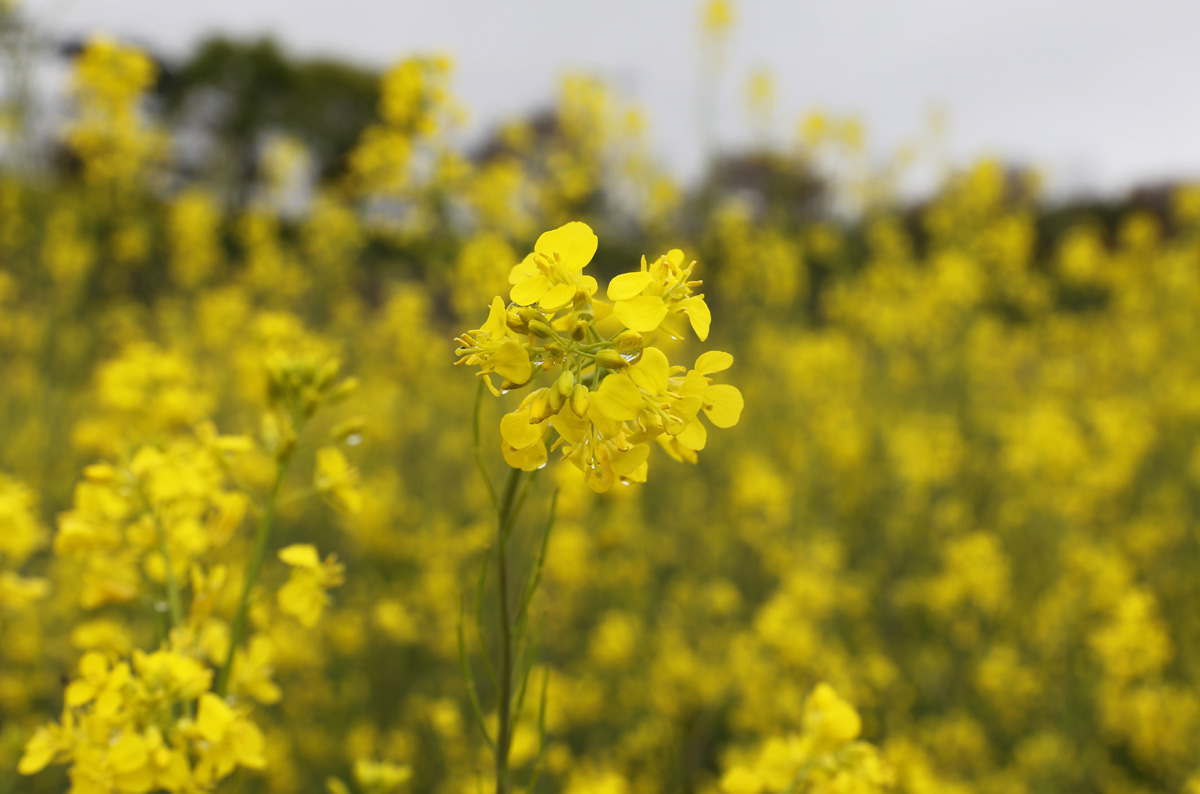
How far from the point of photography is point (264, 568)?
449 centimetres

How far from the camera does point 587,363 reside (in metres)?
0.89

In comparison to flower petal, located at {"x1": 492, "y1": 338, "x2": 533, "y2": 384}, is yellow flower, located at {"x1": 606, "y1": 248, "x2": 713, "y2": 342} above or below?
above

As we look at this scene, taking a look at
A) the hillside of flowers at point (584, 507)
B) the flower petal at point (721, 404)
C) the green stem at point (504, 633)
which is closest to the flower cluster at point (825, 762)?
the hillside of flowers at point (584, 507)

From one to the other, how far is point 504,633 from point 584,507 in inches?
107

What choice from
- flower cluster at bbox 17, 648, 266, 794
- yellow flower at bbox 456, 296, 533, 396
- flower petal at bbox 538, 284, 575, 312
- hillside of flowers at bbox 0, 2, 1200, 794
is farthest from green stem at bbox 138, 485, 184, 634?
flower petal at bbox 538, 284, 575, 312

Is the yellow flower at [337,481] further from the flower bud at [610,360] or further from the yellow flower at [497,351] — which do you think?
the flower bud at [610,360]

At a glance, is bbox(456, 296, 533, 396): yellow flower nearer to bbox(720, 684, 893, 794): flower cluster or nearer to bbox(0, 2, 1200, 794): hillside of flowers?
bbox(0, 2, 1200, 794): hillside of flowers

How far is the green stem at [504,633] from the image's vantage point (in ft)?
3.16

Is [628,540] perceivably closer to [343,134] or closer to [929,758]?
[929,758]

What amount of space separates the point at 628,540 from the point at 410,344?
11.5 ft

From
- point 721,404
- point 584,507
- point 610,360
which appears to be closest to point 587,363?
point 610,360

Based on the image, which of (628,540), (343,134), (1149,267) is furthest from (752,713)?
(343,134)

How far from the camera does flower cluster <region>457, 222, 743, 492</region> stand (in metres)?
0.84

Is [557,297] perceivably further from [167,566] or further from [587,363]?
[167,566]
